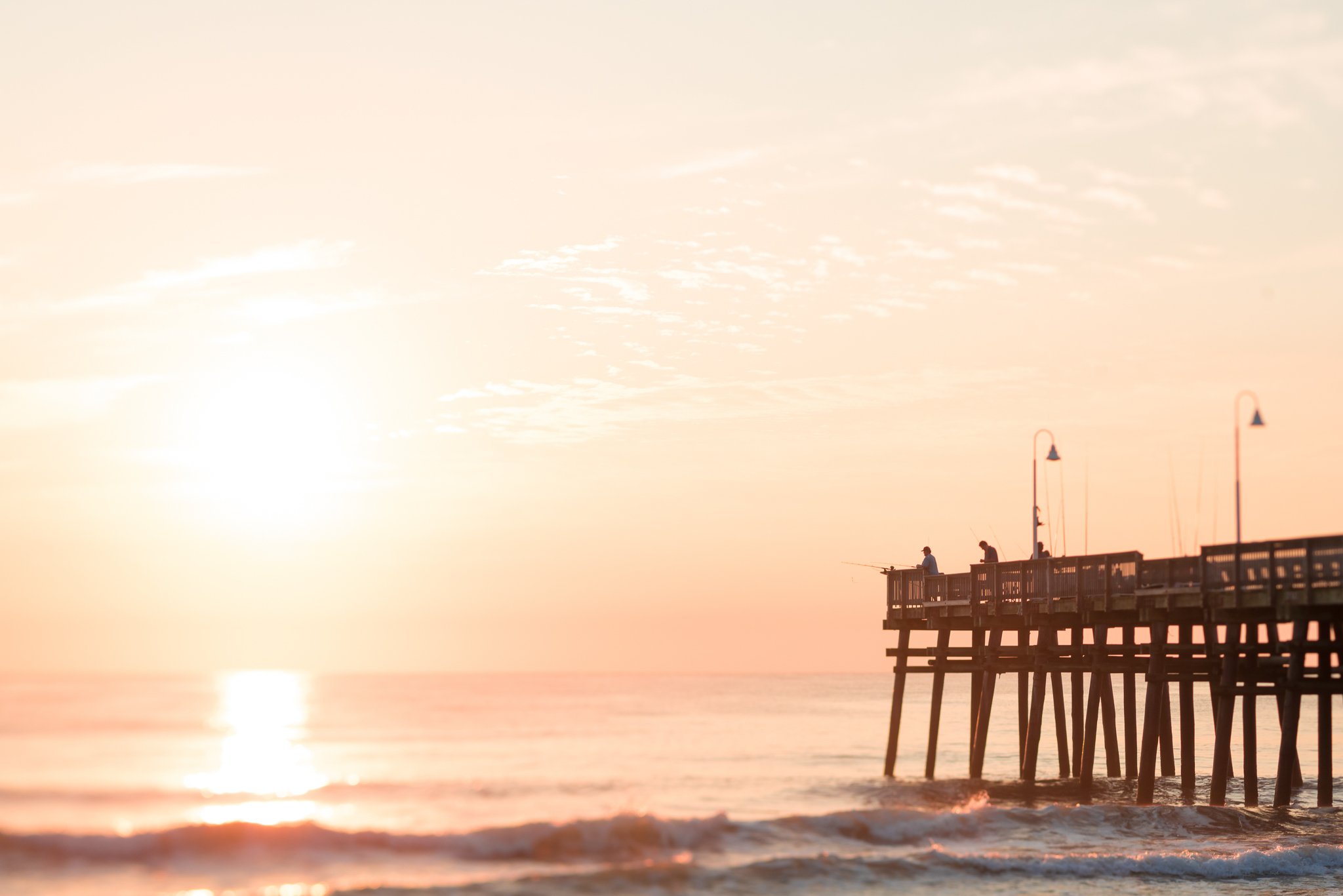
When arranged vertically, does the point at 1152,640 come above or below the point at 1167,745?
above

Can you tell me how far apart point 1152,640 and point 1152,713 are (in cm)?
152

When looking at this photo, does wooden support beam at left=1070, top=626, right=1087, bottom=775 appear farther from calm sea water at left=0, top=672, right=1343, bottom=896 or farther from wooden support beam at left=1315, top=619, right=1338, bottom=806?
wooden support beam at left=1315, top=619, right=1338, bottom=806

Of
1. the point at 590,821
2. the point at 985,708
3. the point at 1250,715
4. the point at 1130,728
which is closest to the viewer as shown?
the point at 590,821

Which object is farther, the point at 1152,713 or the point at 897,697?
the point at 897,697

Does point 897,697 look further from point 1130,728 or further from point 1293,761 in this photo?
point 1293,761

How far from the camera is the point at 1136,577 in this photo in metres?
30.8

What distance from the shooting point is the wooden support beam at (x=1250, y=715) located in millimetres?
28906

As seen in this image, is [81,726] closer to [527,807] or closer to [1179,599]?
[527,807]

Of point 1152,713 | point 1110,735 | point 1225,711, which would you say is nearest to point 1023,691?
point 1110,735

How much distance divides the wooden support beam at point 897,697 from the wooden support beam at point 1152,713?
800 centimetres

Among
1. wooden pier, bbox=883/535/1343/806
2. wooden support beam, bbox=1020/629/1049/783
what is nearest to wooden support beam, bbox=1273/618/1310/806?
wooden pier, bbox=883/535/1343/806

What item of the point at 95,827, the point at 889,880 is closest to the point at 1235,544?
the point at 889,880

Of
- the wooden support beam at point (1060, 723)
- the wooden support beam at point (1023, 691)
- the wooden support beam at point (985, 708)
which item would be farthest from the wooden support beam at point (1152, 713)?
the wooden support beam at point (1060, 723)

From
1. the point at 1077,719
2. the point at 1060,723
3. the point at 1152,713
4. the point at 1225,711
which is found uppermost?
the point at 1225,711
